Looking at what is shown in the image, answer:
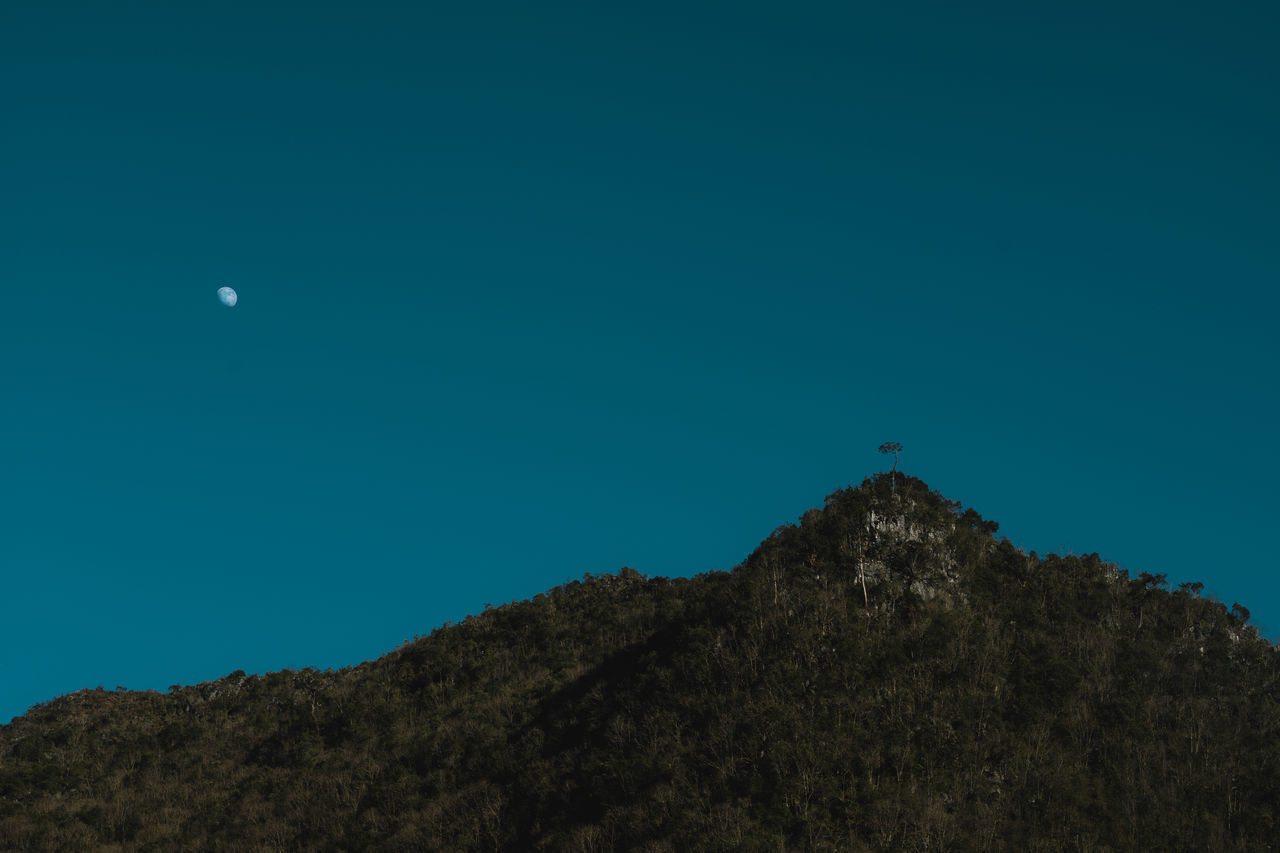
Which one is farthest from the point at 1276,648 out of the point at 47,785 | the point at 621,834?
the point at 47,785

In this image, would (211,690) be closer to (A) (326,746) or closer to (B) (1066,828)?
(A) (326,746)

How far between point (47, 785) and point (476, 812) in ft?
200

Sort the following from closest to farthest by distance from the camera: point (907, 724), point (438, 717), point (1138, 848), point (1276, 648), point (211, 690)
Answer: point (1138, 848) < point (907, 724) < point (1276, 648) < point (438, 717) < point (211, 690)

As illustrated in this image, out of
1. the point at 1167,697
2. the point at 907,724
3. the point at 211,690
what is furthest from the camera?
the point at 211,690

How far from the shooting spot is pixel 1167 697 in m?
81.5

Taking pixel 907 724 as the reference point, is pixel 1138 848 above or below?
below

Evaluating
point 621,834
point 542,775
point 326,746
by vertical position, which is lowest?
point 621,834

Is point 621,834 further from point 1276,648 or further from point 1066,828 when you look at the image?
point 1276,648

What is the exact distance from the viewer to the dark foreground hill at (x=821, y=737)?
69375 mm

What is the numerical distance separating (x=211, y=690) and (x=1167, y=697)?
120158mm

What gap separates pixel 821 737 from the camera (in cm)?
7081

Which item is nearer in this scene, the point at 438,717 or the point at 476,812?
the point at 476,812

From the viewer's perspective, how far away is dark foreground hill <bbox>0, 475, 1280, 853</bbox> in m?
69.4

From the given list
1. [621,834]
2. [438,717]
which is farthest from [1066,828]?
[438,717]
